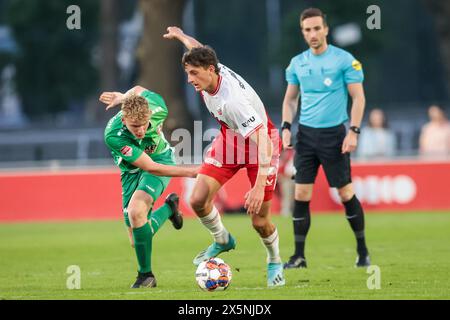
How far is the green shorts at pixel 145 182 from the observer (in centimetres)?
1119

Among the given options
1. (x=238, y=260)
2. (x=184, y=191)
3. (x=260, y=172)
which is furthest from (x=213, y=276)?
(x=184, y=191)

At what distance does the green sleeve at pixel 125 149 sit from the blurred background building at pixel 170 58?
16.1 meters

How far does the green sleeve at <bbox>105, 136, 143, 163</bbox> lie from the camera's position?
10570 millimetres

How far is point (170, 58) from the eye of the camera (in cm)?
2744

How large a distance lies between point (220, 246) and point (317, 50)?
251 centimetres

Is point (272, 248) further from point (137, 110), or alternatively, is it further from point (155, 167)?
point (137, 110)

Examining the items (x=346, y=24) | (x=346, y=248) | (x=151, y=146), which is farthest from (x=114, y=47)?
(x=151, y=146)

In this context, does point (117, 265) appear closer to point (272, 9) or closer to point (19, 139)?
point (19, 139)

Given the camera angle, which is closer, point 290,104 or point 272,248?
point 272,248

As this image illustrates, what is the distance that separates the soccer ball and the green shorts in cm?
121

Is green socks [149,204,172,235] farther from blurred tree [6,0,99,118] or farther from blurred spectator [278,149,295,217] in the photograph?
blurred tree [6,0,99,118]

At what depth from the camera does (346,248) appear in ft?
49.3

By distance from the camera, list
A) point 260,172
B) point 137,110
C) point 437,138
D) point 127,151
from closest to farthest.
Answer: point 260,172, point 137,110, point 127,151, point 437,138

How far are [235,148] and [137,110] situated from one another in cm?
104
